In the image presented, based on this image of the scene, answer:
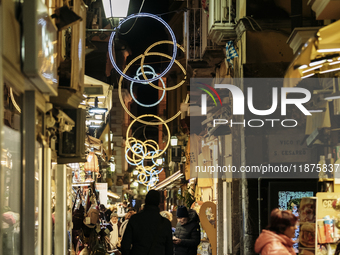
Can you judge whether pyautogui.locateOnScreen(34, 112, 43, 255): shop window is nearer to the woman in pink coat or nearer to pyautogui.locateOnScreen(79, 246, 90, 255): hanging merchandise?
the woman in pink coat

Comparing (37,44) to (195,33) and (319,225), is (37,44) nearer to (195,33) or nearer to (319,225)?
(319,225)

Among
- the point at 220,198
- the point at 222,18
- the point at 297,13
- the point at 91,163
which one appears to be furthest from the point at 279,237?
the point at 91,163

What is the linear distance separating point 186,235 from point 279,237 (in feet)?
17.3

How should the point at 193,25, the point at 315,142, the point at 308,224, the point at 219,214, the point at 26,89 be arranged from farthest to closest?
the point at 193,25 → the point at 219,214 → the point at 315,142 → the point at 308,224 → the point at 26,89

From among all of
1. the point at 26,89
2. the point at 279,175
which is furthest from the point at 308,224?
the point at 26,89

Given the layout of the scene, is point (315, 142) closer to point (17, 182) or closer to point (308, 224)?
point (308, 224)

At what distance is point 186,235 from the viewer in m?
11.2

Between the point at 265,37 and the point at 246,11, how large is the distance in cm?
78

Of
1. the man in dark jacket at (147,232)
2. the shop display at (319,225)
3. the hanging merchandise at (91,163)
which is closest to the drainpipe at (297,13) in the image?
the shop display at (319,225)

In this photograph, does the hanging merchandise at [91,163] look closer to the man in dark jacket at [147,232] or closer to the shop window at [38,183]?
the shop window at [38,183]

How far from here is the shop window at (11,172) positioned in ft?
17.1

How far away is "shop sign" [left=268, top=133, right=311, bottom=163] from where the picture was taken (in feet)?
36.7

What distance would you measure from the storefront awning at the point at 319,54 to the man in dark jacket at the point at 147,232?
106 inches

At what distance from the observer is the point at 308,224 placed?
8328 millimetres
